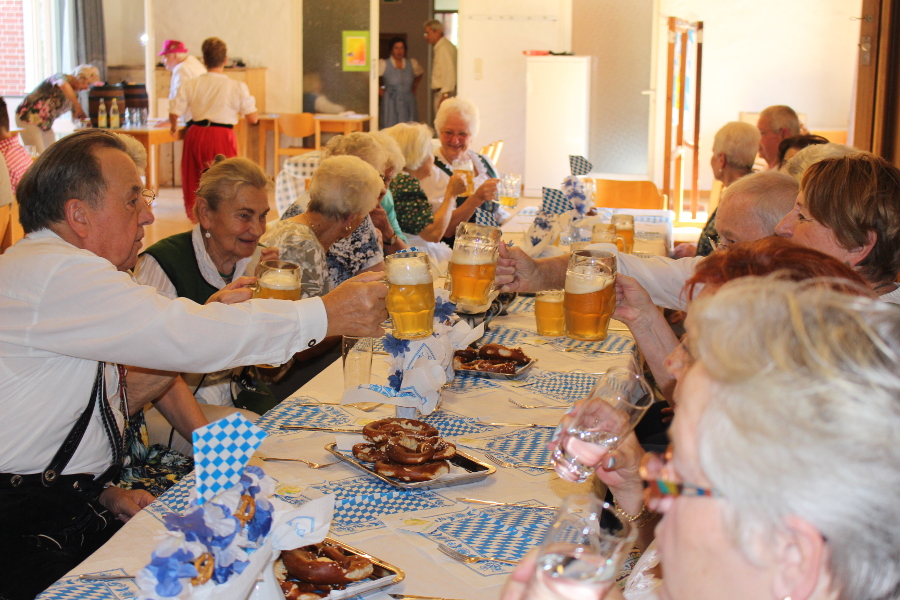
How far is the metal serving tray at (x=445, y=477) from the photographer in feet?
5.57

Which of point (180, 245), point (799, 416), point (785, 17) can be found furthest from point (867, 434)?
point (785, 17)

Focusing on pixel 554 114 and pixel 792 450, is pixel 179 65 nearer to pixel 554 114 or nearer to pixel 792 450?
pixel 554 114

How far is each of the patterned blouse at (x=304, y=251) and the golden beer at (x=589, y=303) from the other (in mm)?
1437

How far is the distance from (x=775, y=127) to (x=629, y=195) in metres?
1.27

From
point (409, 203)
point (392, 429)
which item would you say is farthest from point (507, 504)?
point (409, 203)

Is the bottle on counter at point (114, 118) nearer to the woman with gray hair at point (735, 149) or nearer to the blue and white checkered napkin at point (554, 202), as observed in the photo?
the blue and white checkered napkin at point (554, 202)

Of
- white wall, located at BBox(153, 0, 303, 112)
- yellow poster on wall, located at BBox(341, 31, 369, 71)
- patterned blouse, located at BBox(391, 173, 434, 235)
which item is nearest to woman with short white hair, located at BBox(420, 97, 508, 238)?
patterned blouse, located at BBox(391, 173, 434, 235)

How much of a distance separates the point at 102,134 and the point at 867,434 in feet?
6.37

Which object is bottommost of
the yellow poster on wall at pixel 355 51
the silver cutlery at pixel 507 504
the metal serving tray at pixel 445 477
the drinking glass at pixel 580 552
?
the silver cutlery at pixel 507 504

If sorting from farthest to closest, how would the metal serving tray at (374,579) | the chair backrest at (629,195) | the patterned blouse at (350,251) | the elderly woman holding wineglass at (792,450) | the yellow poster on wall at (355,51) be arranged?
1. the yellow poster on wall at (355,51)
2. the chair backrest at (629,195)
3. the patterned blouse at (350,251)
4. the metal serving tray at (374,579)
5. the elderly woman holding wineglass at (792,450)

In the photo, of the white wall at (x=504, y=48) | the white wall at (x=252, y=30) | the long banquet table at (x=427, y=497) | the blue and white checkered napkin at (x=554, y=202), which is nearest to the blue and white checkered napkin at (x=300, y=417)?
the long banquet table at (x=427, y=497)

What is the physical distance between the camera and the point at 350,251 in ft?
13.1

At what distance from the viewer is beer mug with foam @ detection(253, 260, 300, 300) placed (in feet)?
7.30

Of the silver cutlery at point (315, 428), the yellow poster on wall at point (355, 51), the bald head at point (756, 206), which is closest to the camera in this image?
the silver cutlery at point (315, 428)
